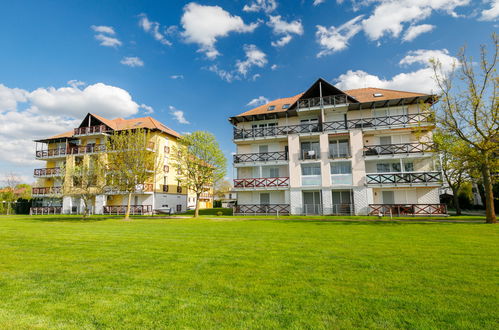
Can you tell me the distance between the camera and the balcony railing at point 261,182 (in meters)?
26.7

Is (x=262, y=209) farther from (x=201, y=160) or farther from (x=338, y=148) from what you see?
(x=338, y=148)

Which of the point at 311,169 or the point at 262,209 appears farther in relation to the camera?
the point at 262,209

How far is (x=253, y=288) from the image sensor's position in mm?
4426

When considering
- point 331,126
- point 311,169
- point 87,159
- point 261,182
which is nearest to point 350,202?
point 311,169

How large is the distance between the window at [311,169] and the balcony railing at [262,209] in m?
3.94

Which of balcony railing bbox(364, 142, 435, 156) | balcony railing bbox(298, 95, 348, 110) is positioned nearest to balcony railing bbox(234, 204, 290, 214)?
balcony railing bbox(364, 142, 435, 156)

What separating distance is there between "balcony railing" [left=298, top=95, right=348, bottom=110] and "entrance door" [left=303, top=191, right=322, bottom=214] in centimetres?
886

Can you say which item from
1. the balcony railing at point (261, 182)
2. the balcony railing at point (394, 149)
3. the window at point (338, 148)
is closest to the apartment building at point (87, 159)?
the balcony railing at point (261, 182)

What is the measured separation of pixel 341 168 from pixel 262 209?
8904 millimetres

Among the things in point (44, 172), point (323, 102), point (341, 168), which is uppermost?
point (323, 102)

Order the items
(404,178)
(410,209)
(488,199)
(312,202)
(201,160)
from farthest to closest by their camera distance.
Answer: (312,202) → (201,160) → (404,178) → (410,209) → (488,199)

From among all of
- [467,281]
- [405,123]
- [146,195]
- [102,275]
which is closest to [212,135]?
[146,195]

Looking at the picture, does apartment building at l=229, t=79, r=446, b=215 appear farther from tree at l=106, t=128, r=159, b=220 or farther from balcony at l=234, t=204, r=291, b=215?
tree at l=106, t=128, r=159, b=220

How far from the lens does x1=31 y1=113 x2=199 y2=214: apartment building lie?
33312 millimetres
